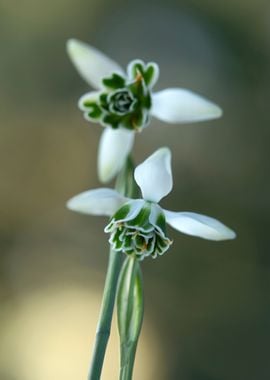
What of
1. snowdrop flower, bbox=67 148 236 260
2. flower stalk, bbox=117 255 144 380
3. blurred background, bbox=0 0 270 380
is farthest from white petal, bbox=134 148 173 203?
blurred background, bbox=0 0 270 380

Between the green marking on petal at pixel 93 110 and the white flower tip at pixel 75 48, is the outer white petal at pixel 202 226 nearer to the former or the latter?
the green marking on petal at pixel 93 110

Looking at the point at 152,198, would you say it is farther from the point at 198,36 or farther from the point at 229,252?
the point at 198,36

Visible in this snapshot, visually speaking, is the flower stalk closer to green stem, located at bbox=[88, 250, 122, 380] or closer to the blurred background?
green stem, located at bbox=[88, 250, 122, 380]

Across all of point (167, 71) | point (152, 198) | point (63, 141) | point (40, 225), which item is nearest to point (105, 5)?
point (167, 71)

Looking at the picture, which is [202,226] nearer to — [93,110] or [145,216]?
[145,216]

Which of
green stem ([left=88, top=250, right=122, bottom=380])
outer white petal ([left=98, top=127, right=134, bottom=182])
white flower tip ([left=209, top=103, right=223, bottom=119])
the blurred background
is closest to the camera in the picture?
green stem ([left=88, top=250, right=122, bottom=380])

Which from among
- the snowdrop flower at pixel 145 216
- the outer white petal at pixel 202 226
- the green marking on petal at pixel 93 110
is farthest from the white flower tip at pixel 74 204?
the green marking on petal at pixel 93 110

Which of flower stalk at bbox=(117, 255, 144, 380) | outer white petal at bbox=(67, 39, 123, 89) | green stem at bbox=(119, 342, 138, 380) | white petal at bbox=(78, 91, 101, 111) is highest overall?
outer white petal at bbox=(67, 39, 123, 89)
